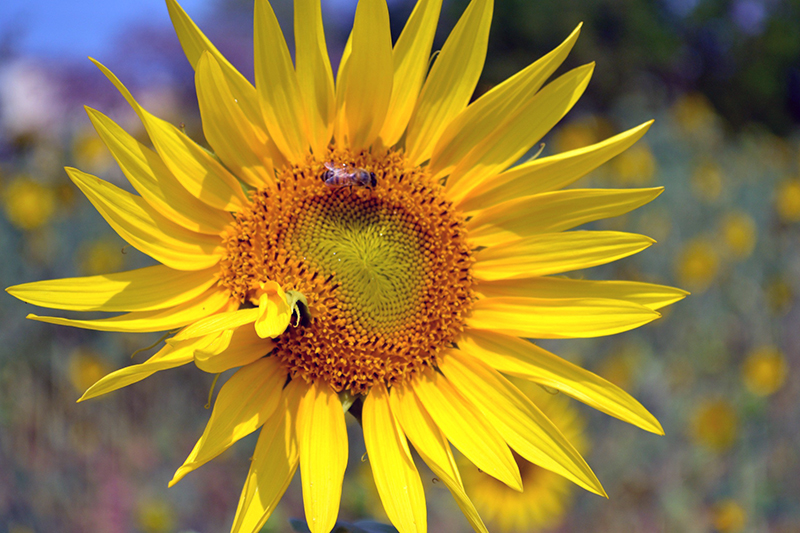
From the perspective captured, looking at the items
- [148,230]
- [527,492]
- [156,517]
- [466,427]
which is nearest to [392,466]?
[466,427]

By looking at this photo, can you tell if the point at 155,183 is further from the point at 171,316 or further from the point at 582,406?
the point at 582,406

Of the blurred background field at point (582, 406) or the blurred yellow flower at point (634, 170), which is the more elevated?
the blurred yellow flower at point (634, 170)

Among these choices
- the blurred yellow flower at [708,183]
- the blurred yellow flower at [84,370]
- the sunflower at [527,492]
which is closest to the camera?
the sunflower at [527,492]

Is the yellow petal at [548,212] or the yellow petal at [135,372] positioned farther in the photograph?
the yellow petal at [548,212]

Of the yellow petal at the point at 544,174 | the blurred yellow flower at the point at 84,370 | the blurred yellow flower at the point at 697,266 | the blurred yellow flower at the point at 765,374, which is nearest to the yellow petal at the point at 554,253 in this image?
the yellow petal at the point at 544,174

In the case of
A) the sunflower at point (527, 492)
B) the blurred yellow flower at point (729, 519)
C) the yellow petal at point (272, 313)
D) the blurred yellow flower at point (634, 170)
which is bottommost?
the sunflower at point (527, 492)

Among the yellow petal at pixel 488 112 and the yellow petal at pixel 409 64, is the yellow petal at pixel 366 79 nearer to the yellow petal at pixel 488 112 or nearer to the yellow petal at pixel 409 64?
the yellow petal at pixel 409 64

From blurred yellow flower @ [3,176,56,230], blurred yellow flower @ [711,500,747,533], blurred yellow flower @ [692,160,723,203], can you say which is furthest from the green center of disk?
blurred yellow flower @ [692,160,723,203]

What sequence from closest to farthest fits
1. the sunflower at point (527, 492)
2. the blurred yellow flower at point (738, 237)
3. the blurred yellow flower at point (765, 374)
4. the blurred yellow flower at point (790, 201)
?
the sunflower at point (527, 492) < the blurred yellow flower at point (765, 374) < the blurred yellow flower at point (738, 237) < the blurred yellow flower at point (790, 201)
